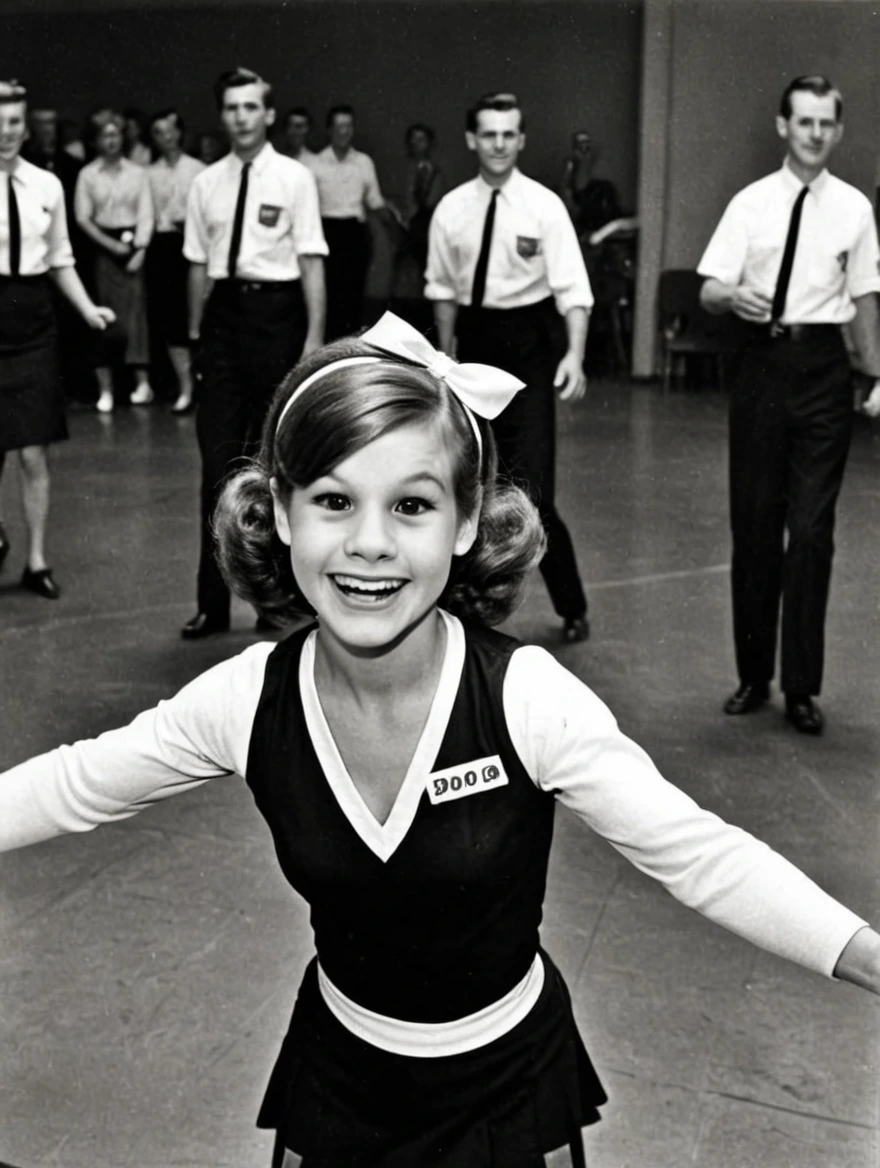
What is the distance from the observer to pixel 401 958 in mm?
1602

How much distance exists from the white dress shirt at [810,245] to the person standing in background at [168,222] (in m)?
6.52

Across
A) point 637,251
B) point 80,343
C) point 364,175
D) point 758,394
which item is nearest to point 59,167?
point 80,343

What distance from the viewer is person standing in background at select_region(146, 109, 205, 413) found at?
10555 millimetres

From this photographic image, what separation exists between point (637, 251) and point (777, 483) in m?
8.25

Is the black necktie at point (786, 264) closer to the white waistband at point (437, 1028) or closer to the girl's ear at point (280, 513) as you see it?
the girl's ear at point (280, 513)

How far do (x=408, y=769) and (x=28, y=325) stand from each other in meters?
4.71

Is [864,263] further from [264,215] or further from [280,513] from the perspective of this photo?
[280,513]

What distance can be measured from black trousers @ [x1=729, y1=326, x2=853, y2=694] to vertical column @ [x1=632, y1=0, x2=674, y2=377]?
7.78 m

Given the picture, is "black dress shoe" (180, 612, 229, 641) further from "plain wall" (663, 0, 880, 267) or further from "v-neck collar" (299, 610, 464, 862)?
"plain wall" (663, 0, 880, 267)

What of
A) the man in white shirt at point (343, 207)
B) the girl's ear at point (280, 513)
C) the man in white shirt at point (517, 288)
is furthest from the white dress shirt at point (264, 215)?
the man in white shirt at point (343, 207)

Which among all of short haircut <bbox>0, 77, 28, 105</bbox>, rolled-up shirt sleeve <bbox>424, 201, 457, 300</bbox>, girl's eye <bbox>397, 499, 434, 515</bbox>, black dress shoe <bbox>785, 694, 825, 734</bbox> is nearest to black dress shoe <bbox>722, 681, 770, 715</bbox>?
black dress shoe <bbox>785, 694, 825, 734</bbox>

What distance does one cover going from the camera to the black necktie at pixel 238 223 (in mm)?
5477

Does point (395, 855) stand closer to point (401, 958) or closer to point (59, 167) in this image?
point (401, 958)

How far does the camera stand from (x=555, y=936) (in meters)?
3.21
